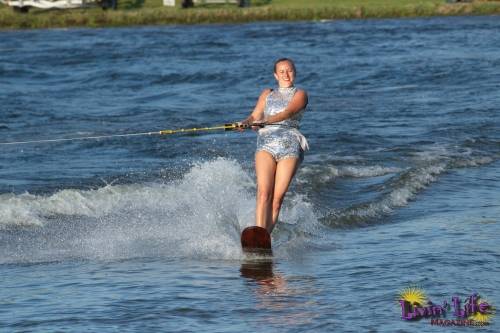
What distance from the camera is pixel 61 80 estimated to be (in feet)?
104

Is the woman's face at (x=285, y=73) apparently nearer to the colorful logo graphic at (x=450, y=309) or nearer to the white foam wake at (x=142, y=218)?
the white foam wake at (x=142, y=218)

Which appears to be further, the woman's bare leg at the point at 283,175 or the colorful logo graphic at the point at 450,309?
the woman's bare leg at the point at 283,175

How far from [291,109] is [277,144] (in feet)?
1.19

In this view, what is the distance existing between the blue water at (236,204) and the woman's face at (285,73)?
160 centimetres

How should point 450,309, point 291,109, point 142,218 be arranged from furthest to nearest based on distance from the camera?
1. point 142,218
2. point 291,109
3. point 450,309

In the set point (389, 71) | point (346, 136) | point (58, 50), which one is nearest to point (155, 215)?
point (346, 136)

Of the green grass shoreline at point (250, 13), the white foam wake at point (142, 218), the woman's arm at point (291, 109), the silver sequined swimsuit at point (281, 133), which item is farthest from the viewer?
the green grass shoreline at point (250, 13)

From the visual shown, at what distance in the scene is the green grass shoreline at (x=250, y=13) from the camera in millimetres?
52250

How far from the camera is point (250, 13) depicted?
53.7 meters

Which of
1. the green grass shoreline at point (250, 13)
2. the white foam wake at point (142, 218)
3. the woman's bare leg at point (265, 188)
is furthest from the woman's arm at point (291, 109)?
the green grass shoreline at point (250, 13)

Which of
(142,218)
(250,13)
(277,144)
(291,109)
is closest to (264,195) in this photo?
(277,144)

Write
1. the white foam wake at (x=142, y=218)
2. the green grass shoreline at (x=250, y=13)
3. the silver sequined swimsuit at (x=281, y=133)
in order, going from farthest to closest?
the green grass shoreline at (x=250, y=13) < the white foam wake at (x=142, y=218) < the silver sequined swimsuit at (x=281, y=133)

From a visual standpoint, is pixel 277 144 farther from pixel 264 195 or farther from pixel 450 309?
pixel 450 309

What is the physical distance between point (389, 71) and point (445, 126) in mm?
9980
